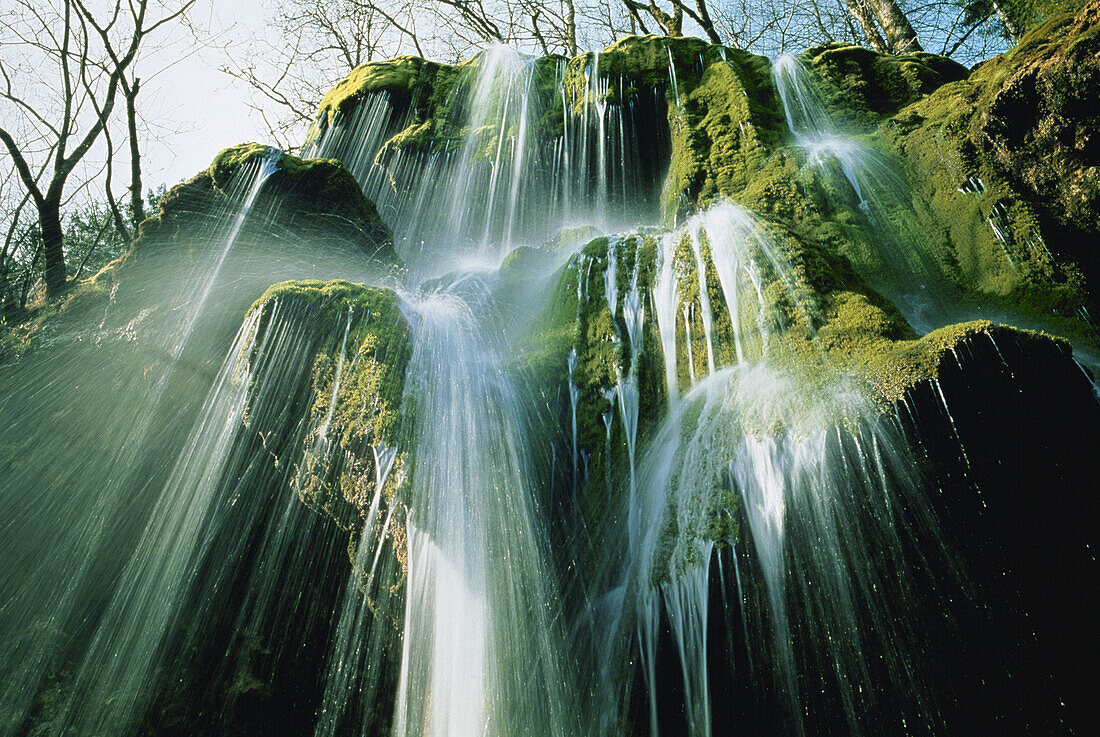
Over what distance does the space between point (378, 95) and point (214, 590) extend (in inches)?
281

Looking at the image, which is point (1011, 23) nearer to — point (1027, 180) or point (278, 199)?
point (1027, 180)

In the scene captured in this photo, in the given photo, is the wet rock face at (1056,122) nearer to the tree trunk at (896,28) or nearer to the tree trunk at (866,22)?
the tree trunk at (896,28)

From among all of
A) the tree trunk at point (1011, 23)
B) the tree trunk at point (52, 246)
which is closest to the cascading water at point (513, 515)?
the tree trunk at point (1011, 23)

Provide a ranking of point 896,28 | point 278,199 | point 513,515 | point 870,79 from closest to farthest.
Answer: point 513,515
point 278,199
point 870,79
point 896,28

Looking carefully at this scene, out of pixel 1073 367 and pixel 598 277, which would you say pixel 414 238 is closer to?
pixel 598 277

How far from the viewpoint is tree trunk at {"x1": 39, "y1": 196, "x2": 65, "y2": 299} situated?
830 centimetres

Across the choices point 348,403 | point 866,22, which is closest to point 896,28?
point 866,22

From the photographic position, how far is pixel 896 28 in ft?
28.1

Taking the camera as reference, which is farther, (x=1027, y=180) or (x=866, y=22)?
(x=866, y=22)

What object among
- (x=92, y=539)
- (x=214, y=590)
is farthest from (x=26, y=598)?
(x=214, y=590)

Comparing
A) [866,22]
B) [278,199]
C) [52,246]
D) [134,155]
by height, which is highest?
[866,22]

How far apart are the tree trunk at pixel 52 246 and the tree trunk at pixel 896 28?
1424 centimetres

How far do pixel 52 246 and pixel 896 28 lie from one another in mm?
14490

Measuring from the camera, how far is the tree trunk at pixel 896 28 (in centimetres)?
846
